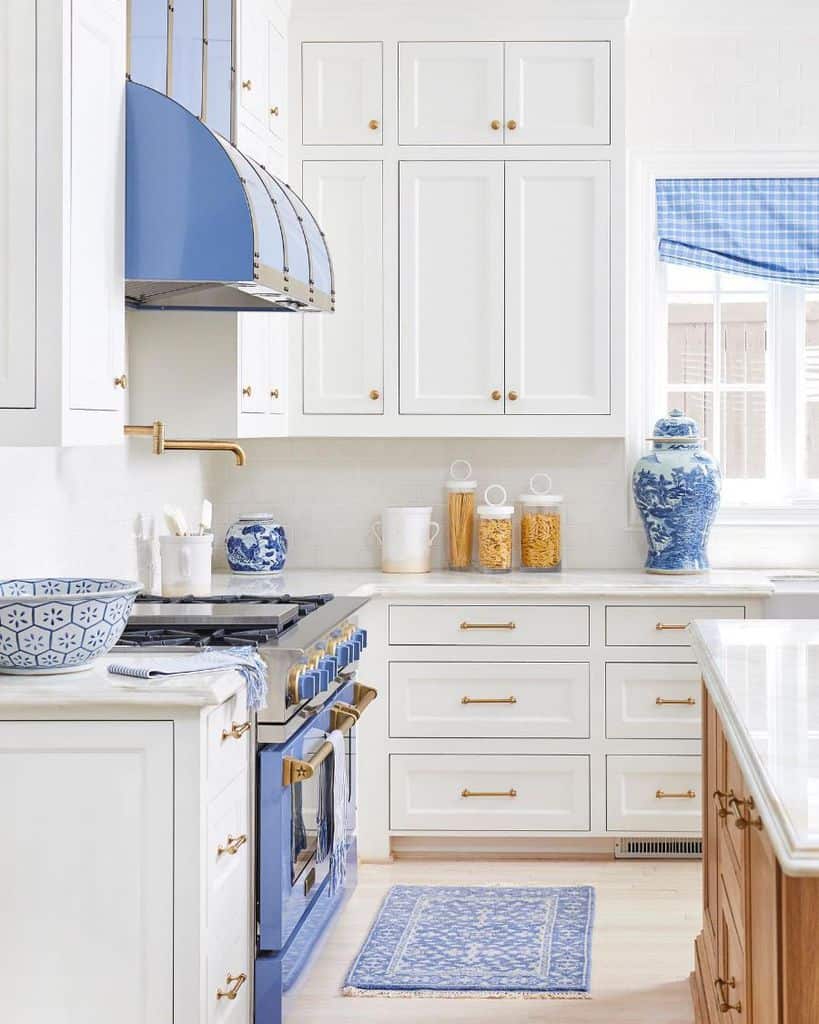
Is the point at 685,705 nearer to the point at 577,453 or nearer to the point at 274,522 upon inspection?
the point at 577,453

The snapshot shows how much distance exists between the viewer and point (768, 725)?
2.04 m

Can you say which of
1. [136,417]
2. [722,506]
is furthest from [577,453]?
[136,417]

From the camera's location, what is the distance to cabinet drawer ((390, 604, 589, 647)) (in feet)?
14.5

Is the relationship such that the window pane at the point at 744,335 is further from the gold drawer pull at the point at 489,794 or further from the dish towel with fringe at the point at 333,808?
the dish towel with fringe at the point at 333,808

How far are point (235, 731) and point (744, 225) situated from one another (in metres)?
3.10

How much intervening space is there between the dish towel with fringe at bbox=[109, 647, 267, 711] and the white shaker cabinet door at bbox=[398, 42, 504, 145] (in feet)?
7.65

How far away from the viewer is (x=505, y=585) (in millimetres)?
4449

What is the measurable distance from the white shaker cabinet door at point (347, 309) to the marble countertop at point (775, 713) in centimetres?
175

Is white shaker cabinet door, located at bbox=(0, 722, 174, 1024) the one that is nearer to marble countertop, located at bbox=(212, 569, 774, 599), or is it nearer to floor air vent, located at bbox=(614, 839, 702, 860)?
marble countertop, located at bbox=(212, 569, 774, 599)

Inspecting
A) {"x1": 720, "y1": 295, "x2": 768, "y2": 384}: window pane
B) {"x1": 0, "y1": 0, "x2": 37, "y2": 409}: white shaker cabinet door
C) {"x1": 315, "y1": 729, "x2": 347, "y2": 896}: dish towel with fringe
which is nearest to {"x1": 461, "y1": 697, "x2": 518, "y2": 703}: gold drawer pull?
{"x1": 315, "y1": 729, "x2": 347, "y2": 896}: dish towel with fringe

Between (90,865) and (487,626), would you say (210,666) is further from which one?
(487,626)

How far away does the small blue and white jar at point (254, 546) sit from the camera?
471 cm

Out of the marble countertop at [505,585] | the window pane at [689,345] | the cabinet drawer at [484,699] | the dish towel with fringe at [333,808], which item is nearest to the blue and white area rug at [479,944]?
the dish towel with fringe at [333,808]

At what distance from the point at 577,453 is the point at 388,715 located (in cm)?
124
